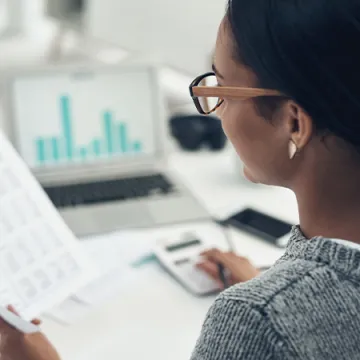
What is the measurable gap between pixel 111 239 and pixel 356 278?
601 mm

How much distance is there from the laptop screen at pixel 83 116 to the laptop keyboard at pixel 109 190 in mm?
65

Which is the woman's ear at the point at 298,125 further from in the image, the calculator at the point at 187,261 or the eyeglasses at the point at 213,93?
the calculator at the point at 187,261

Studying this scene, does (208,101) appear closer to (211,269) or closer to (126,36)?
(211,269)

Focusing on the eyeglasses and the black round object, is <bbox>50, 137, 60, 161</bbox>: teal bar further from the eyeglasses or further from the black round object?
the eyeglasses

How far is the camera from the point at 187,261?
1004mm

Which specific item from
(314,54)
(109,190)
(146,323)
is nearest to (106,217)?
(109,190)

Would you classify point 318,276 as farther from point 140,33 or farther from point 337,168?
point 140,33

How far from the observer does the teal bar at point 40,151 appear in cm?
131

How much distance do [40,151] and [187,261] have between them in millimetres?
463

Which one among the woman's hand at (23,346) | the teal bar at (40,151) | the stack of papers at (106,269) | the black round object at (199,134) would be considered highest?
the teal bar at (40,151)

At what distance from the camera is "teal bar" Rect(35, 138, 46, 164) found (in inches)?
51.5

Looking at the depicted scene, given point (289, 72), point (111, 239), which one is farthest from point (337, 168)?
point (111, 239)

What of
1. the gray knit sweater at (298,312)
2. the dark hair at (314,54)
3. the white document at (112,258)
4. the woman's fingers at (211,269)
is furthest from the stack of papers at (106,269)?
the dark hair at (314,54)

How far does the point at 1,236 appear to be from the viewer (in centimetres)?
90
